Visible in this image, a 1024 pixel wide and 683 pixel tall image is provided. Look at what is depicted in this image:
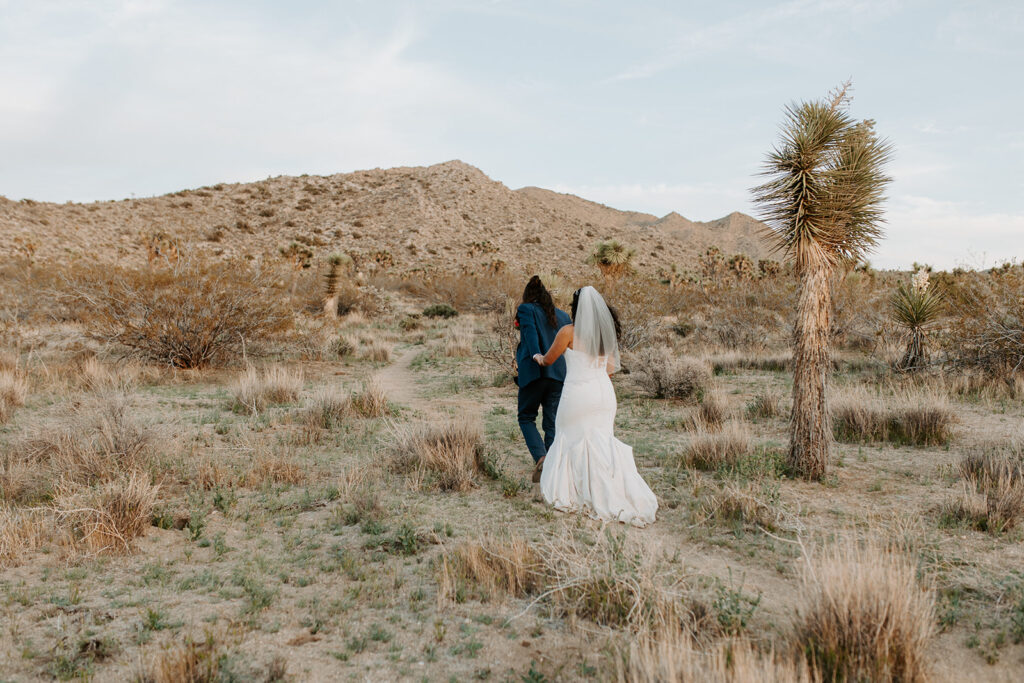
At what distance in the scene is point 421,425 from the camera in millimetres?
6746

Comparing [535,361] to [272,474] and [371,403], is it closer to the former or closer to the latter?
[272,474]

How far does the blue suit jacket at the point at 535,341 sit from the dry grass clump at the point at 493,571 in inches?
79.9

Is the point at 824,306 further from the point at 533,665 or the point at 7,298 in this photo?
the point at 7,298

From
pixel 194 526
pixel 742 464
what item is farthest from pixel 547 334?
pixel 194 526

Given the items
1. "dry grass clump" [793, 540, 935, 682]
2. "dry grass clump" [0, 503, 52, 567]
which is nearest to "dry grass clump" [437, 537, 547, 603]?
"dry grass clump" [793, 540, 935, 682]

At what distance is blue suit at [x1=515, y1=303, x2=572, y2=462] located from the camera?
19.2ft

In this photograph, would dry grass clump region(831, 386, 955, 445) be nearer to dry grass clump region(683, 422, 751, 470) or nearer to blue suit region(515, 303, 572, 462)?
dry grass clump region(683, 422, 751, 470)

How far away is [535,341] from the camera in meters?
5.87

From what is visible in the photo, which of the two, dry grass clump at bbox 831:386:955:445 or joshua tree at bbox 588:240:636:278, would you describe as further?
joshua tree at bbox 588:240:636:278

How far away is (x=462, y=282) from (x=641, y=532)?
26195mm

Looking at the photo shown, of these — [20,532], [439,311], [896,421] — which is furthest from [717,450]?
[439,311]

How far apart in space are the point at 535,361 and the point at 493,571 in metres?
2.42

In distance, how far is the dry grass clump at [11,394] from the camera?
7.88 m

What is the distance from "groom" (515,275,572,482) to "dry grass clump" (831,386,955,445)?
4.06 meters
